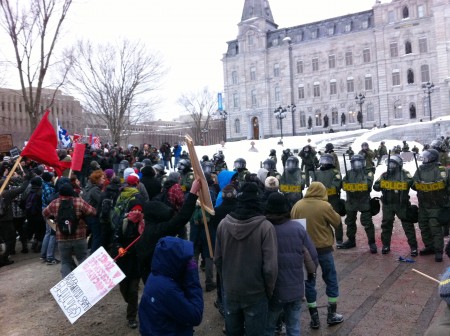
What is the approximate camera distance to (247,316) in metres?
3.88

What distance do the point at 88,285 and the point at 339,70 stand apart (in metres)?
62.5

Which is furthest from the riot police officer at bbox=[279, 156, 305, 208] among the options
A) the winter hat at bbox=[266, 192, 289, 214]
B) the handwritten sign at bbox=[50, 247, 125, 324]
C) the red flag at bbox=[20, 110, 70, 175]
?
the handwritten sign at bbox=[50, 247, 125, 324]

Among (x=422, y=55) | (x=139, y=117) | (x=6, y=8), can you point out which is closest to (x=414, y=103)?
(x=422, y=55)

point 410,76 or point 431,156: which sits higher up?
point 410,76

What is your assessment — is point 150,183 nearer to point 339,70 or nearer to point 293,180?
point 293,180

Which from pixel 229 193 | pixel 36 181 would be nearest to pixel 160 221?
pixel 229 193

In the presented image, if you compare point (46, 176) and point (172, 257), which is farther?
point (46, 176)

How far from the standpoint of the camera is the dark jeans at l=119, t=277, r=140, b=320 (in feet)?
18.1

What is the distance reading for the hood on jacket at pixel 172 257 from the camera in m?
3.11

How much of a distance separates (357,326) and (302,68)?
63190 millimetres

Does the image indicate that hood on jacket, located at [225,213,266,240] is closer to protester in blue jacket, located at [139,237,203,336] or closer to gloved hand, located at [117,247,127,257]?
protester in blue jacket, located at [139,237,203,336]

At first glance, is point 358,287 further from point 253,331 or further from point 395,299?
point 253,331

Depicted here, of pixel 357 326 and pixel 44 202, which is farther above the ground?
pixel 44 202

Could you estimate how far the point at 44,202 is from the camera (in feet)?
30.2
